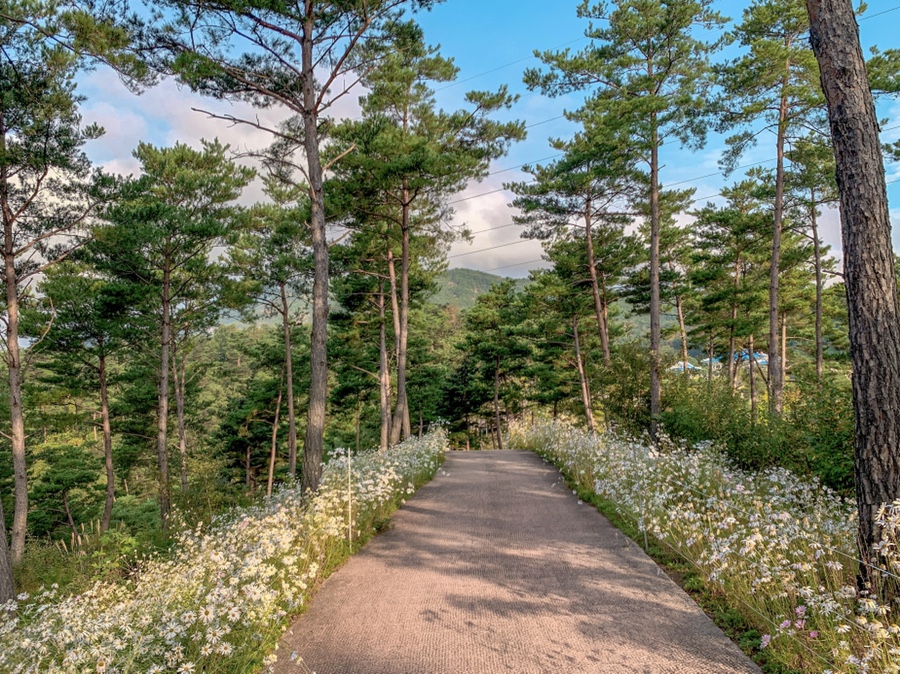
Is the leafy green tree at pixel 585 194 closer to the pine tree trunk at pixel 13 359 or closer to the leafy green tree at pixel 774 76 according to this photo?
the leafy green tree at pixel 774 76

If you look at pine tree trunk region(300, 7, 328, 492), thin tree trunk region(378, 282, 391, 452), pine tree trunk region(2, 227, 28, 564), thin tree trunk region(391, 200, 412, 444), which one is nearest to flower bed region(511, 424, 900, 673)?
pine tree trunk region(300, 7, 328, 492)

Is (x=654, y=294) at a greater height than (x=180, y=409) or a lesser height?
greater

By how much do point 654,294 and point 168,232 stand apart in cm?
1466

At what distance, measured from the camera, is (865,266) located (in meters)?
3.38

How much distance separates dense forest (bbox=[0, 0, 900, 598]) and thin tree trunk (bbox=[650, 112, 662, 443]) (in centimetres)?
9

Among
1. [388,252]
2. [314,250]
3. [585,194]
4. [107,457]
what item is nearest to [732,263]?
[585,194]

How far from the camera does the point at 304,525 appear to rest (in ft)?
18.5

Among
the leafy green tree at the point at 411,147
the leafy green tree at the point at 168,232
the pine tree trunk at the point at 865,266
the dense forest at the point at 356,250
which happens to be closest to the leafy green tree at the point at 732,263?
the dense forest at the point at 356,250

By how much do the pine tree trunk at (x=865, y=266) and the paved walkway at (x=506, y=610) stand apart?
1.55 metres

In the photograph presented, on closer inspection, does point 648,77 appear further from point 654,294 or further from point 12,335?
point 12,335

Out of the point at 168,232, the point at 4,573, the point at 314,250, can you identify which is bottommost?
the point at 4,573

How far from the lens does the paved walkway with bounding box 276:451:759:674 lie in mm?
3186

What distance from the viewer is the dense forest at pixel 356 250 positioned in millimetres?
8055

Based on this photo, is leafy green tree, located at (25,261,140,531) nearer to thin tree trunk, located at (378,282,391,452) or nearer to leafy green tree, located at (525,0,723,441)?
thin tree trunk, located at (378,282,391,452)
